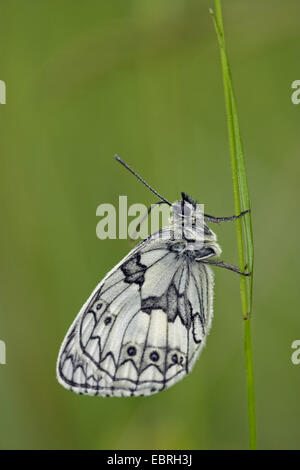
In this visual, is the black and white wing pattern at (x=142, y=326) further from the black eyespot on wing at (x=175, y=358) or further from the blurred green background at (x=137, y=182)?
the blurred green background at (x=137, y=182)

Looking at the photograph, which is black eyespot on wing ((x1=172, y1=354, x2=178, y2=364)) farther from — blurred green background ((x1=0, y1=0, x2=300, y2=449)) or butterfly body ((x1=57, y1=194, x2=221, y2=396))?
blurred green background ((x1=0, y1=0, x2=300, y2=449))

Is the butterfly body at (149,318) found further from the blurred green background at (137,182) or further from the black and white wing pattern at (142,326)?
the blurred green background at (137,182)

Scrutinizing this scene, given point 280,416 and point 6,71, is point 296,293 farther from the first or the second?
point 6,71

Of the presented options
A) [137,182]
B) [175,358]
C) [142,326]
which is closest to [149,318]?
[142,326]

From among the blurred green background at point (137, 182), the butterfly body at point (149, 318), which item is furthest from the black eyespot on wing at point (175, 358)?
the blurred green background at point (137, 182)

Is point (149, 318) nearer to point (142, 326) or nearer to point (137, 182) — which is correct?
point (142, 326)

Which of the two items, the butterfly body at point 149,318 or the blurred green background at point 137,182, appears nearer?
the butterfly body at point 149,318
